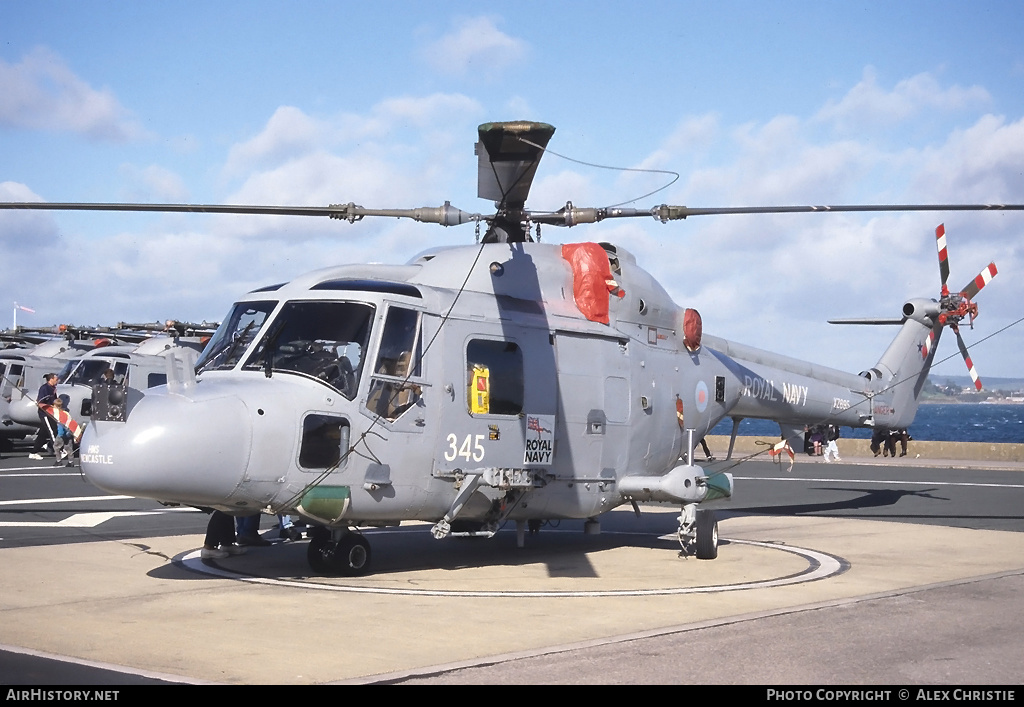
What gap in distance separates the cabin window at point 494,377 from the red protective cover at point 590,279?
135 cm

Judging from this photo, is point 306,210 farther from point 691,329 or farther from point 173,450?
point 691,329

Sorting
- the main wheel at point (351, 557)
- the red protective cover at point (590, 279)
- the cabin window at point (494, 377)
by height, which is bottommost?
the main wheel at point (351, 557)

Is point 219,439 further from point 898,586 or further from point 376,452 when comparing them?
point 898,586

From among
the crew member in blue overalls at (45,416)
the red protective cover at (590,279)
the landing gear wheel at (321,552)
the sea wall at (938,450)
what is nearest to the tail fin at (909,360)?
the red protective cover at (590,279)

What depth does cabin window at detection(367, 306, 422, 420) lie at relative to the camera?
10734 mm

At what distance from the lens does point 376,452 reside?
34.9 ft

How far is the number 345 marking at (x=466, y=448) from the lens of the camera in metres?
11.2

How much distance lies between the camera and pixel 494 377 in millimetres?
11758

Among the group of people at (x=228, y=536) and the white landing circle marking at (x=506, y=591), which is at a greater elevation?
the group of people at (x=228, y=536)

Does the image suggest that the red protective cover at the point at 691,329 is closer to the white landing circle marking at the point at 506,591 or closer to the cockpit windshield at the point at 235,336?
the white landing circle marking at the point at 506,591

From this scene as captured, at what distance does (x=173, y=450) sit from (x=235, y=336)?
1865mm

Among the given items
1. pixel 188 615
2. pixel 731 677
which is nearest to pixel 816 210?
pixel 731 677

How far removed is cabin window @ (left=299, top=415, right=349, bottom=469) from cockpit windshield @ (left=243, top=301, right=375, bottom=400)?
0.32 metres
